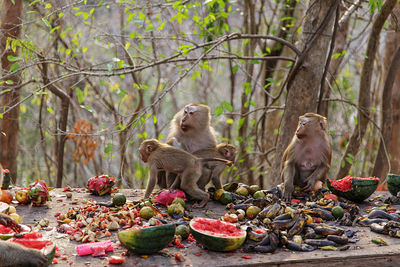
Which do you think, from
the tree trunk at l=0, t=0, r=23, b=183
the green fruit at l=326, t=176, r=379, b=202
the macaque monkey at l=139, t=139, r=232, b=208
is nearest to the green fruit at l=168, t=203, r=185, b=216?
the macaque monkey at l=139, t=139, r=232, b=208

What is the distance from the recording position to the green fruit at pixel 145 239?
3.04 metres

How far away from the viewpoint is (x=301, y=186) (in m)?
5.09

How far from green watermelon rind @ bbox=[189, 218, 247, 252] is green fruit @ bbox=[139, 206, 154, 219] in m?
0.77

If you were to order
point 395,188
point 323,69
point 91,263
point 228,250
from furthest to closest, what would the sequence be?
point 323,69
point 395,188
point 228,250
point 91,263

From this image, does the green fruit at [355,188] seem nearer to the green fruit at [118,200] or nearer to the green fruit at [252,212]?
the green fruit at [252,212]

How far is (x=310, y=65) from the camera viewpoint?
539 centimetres

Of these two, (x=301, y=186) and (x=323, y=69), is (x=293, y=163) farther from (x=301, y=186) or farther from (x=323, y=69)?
(x=323, y=69)

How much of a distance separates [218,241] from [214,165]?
1881 millimetres

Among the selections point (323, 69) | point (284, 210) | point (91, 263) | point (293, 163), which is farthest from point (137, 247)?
point (323, 69)

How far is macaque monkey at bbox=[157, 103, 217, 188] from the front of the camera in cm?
516

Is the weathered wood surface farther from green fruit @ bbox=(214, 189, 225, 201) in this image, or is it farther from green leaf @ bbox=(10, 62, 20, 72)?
green leaf @ bbox=(10, 62, 20, 72)

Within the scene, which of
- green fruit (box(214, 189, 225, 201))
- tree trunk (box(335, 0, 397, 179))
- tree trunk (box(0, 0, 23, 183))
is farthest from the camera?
tree trunk (box(335, 0, 397, 179))

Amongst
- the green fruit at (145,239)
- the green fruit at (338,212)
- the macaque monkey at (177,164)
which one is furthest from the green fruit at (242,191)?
the green fruit at (145,239)

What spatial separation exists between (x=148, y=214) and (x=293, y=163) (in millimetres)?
1885
